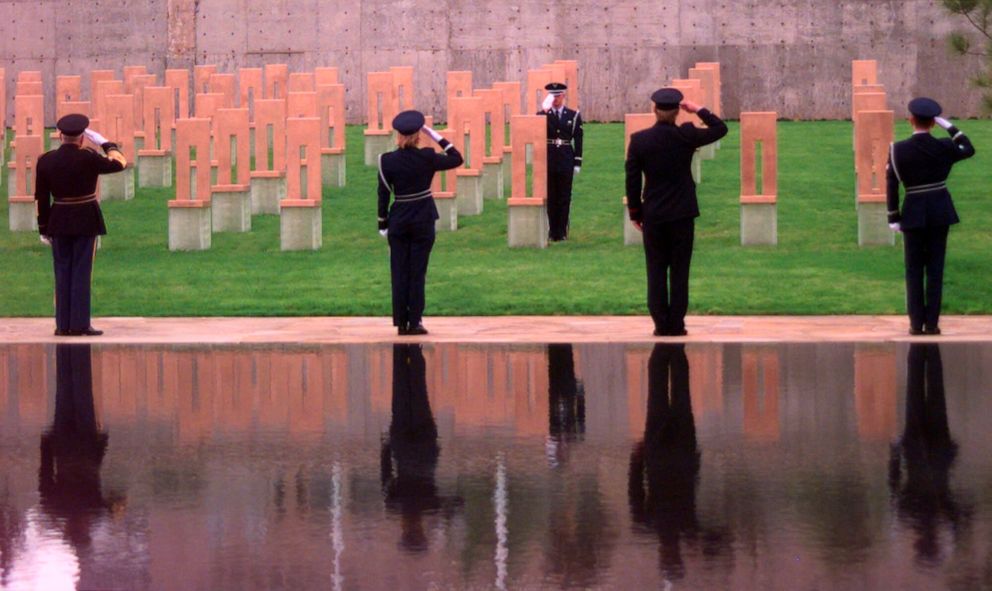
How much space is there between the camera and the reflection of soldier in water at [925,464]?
730cm

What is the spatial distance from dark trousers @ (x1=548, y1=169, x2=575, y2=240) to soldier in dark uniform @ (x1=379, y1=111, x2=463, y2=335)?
575 cm

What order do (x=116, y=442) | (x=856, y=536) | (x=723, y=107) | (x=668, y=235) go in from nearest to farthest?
1. (x=856, y=536)
2. (x=116, y=442)
3. (x=668, y=235)
4. (x=723, y=107)

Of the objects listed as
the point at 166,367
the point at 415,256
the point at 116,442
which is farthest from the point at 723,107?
the point at 116,442

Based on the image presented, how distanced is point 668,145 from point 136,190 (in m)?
12.3

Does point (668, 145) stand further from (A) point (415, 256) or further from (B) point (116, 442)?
(B) point (116, 442)

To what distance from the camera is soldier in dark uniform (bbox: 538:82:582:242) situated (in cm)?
1970

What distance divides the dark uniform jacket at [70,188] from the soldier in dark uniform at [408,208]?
2.02m

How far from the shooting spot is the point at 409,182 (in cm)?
1386

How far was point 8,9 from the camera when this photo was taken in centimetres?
3453

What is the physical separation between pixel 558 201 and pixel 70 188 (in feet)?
22.2

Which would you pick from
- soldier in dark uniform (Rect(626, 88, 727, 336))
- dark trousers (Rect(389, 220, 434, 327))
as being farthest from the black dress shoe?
soldier in dark uniform (Rect(626, 88, 727, 336))

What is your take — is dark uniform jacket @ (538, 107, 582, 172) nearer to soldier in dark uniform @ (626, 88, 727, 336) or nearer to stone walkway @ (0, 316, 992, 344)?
stone walkway @ (0, 316, 992, 344)

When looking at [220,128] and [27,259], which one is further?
[220,128]

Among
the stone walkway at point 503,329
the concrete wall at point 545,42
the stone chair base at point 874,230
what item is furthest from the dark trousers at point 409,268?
the concrete wall at point 545,42
